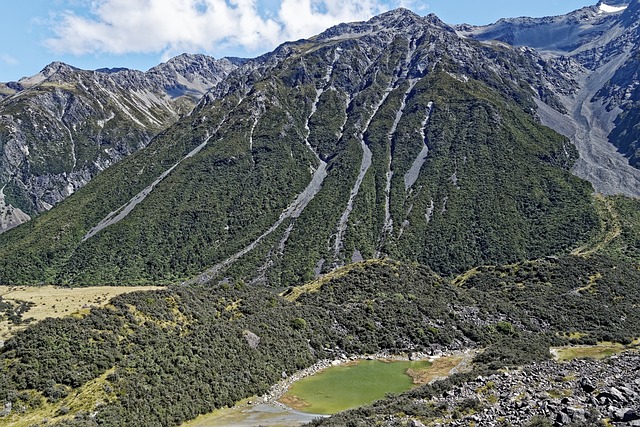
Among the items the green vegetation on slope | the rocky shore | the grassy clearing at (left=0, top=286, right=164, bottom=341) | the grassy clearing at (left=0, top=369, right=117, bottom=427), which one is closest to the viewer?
the grassy clearing at (left=0, top=369, right=117, bottom=427)

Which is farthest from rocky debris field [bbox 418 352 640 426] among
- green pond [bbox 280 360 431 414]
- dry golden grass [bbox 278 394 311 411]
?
dry golden grass [bbox 278 394 311 411]

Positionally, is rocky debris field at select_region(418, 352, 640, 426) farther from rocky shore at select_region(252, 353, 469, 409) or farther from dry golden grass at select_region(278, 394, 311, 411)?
rocky shore at select_region(252, 353, 469, 409)

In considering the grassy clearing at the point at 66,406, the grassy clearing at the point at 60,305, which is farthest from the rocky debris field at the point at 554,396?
the grassy clearing at the point at 60,305

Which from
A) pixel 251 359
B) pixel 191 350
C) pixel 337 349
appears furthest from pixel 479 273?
pixel 191 350

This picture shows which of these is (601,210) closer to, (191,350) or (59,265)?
(191,350)

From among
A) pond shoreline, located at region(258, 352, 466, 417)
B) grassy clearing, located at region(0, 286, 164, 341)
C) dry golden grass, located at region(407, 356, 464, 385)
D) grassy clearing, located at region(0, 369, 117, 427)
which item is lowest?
dry golden grass, located at region(407, 356, 464, 385)
